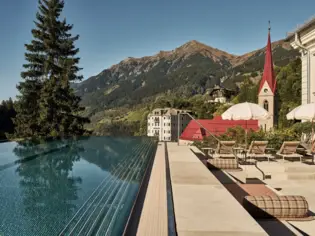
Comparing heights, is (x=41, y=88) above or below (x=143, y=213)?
above

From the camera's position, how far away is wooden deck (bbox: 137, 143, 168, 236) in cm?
347

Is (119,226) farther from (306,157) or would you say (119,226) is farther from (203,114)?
(203,114)

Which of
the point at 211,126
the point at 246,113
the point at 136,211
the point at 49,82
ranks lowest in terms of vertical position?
the point at 136,211

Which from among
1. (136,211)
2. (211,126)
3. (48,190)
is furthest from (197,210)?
(211,126)

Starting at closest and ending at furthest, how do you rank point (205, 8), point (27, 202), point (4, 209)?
1. point (4, 209)
2. point (27, 202)
3. point (205, 8)

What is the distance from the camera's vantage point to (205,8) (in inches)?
1324

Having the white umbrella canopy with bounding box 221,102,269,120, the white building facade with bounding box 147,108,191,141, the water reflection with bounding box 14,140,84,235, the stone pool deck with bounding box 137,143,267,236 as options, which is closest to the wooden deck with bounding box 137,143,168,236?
the stone pool deck with bounding box 137,143,267,236

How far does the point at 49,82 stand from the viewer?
1003 inches

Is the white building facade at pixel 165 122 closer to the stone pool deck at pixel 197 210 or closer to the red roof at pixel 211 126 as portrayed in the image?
the red roof at pixel 211 126

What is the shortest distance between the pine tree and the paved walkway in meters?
21.5

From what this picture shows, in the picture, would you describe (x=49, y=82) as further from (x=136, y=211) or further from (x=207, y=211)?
(x=207, y=211)

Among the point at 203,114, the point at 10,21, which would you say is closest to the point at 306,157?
the point at 10,21

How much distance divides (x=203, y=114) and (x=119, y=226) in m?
76.0

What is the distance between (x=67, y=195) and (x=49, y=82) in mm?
22473
